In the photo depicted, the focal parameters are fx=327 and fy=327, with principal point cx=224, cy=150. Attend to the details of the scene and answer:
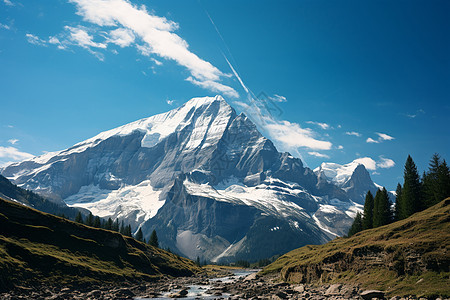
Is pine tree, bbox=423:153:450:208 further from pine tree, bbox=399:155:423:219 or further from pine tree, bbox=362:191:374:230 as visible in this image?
pine tree, bbox=362:191:374:230

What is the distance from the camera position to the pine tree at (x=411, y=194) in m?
102

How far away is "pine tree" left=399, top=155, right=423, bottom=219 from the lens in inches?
4018

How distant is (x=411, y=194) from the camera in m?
104

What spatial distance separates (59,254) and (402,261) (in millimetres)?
83610

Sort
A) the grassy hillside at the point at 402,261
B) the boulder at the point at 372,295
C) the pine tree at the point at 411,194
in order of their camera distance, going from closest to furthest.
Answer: the grassy hillside at the point at 402,261 → the boulder at the point at 372,295 → the pine tree at the point at 411,194

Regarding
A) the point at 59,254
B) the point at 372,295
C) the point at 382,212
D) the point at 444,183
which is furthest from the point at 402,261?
the point at 59,254

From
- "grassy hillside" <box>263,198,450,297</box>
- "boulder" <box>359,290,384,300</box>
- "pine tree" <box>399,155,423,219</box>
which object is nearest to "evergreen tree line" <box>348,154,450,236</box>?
"pine tree" <box>399,155,423,219</box>

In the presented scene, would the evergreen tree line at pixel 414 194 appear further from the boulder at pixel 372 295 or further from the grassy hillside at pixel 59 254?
the grassy hillside at pixel 59 254

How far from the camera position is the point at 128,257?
384ft

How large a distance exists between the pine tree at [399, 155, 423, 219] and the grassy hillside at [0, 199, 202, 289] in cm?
8765

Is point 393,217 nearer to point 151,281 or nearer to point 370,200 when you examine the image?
point 370,200

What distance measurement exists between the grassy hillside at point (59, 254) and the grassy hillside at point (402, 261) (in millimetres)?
59922

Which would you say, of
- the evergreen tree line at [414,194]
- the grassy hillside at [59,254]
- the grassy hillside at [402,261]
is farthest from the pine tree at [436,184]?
the grassy hillside at [59,254]

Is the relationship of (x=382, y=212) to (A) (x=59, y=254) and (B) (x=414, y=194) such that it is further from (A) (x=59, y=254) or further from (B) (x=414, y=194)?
(A) (x=59, y=254)
